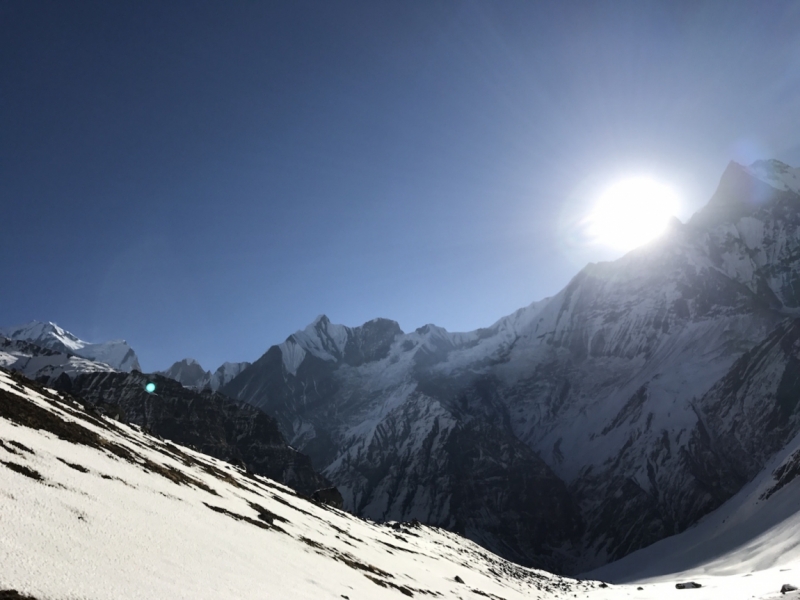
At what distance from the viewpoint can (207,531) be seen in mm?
21906

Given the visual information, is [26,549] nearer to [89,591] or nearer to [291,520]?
[89,591]

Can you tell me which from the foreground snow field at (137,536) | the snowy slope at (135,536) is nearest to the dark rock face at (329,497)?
the foreground snow field at (137,536)

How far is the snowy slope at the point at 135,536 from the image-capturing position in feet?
40.3

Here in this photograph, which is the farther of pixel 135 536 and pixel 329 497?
pixel 329 497

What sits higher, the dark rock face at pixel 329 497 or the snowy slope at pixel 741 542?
the snowy slope at pixel 741 542

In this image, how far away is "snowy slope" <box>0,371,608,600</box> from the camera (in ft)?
40.3

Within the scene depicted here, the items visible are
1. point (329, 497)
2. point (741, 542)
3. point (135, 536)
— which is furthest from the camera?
point (741, 542)

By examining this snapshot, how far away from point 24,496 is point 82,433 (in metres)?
17.8

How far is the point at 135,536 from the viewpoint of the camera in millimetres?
16594

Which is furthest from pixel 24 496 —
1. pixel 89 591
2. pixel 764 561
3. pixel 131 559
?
pixel 764 561

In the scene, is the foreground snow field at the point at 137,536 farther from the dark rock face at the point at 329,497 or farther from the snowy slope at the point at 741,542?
the dark rock face at the point at 329,497

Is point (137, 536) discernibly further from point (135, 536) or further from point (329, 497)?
point (329, 497)

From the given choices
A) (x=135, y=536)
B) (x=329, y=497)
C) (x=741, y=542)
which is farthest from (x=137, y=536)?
(x=741, y=542)

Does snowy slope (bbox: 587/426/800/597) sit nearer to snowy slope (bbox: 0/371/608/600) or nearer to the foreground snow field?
the foreground snow field
